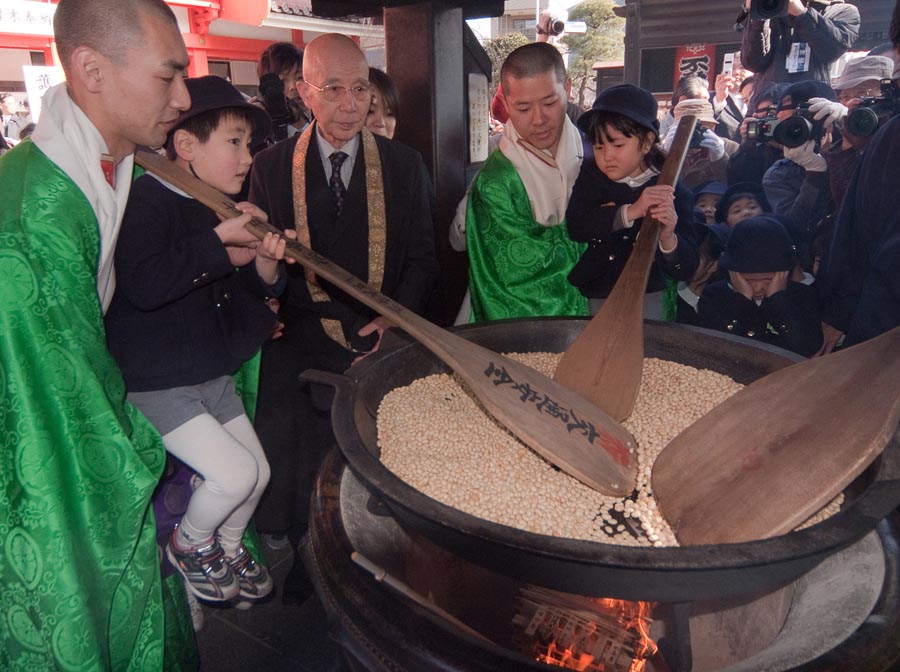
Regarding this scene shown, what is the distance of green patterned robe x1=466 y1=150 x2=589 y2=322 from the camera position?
71.5 inches

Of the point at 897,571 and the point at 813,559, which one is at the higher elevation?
the point at 813,559

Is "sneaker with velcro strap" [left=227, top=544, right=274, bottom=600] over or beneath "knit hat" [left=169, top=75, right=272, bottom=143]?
beneath

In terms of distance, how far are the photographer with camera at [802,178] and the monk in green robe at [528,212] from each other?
3.28 feet

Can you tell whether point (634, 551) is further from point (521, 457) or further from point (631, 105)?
point (631, 105)

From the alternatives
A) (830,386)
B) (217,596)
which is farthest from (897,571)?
(217,596)

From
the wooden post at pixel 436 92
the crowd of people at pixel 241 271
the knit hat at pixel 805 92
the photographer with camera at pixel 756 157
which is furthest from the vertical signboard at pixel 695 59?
the wooden post at pixel 436 92

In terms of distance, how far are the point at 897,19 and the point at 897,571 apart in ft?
4.86

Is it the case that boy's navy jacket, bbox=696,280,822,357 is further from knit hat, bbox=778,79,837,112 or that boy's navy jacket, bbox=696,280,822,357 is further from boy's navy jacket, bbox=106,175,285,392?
boy's navy jacket, bbox=106,175,285,392

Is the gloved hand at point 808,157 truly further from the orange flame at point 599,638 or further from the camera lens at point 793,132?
the orange flame at point 599,638

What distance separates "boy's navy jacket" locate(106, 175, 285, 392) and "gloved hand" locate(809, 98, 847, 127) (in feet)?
6.79

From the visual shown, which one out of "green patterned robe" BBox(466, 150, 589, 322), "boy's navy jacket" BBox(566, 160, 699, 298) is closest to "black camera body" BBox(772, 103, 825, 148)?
"boy's navy jacket" BBox(566, 160, 699, 298)

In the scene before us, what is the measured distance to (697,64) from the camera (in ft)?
21.8

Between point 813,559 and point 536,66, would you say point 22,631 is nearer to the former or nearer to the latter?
point 813,559

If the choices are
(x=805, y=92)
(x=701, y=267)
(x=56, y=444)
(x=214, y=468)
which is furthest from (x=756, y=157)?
(x=56, y=444)
